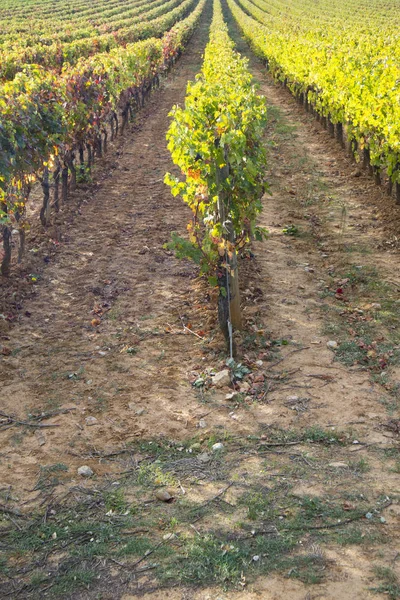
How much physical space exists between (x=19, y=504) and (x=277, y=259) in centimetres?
565

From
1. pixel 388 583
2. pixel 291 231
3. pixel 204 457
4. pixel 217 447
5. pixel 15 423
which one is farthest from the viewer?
pixel 291 231

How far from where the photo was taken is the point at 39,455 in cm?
536

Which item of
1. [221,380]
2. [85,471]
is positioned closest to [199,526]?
[85,471]

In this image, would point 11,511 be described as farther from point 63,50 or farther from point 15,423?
point 63,50

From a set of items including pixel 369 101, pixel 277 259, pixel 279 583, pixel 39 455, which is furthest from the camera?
pixel 369 101

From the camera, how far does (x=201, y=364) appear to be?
673 centimetres

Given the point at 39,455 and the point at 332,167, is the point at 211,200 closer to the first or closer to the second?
the point at 39,455

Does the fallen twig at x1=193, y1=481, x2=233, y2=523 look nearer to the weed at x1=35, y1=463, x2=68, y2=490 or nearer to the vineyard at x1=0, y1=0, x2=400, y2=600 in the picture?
the vineyard at x1=0, y1=0, x2=400, y2=600

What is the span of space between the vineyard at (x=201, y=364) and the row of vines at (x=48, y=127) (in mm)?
53

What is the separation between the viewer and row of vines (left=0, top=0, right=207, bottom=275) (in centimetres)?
858

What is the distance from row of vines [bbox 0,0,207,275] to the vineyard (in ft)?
0.17

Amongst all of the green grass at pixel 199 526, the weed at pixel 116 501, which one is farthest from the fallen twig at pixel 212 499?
the weed at pixel 116 501

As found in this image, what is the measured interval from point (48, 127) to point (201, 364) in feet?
17.4

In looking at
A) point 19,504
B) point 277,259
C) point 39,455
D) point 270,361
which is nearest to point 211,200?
point 270,361
